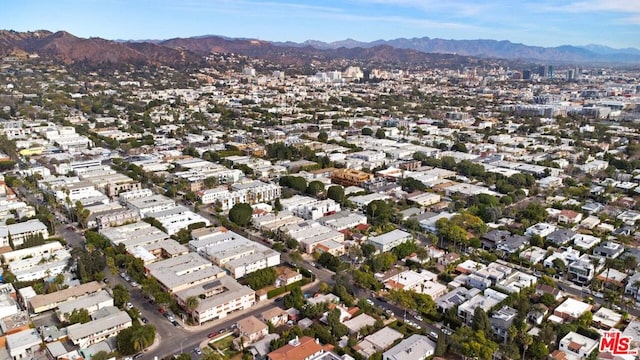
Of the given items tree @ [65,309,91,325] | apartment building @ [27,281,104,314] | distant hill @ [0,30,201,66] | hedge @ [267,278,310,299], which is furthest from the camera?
distant hill @ [0,30,201,66]

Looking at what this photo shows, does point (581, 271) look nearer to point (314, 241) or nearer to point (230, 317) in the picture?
point (314, 241)

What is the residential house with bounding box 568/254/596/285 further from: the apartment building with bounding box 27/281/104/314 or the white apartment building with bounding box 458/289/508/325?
the apartment building with bounding box 27/281/104/314

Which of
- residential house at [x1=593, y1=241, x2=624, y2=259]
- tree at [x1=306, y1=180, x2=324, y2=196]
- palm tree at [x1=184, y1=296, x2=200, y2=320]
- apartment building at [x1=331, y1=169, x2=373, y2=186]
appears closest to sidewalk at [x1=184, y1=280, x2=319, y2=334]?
palm tree at [x1=184, y1=296, x2=200, y2=320]

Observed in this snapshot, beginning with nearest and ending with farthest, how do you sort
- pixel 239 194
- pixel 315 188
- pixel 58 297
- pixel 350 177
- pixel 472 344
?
pixel 472 344 < pixel 58 297 < pixel 239 194 < pixel 315 188 < pixel 350 177

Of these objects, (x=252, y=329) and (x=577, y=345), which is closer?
(x=577, y=345)

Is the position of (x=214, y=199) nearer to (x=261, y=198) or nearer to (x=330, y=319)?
(x=261, y=198)

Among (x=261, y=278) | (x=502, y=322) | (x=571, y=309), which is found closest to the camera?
(x=502, y=322)

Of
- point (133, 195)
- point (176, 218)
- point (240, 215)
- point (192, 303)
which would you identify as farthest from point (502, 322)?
point (133, 195)
